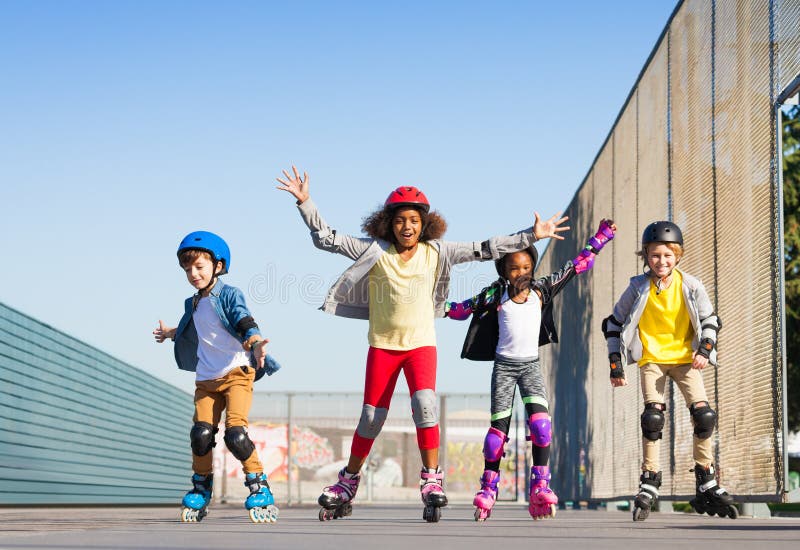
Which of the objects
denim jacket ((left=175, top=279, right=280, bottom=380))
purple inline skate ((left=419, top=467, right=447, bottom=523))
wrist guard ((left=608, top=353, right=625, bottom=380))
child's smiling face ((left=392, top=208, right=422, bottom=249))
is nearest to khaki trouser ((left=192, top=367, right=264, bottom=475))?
denim jacket ((left=175, top=279, right=280, bottom=380))

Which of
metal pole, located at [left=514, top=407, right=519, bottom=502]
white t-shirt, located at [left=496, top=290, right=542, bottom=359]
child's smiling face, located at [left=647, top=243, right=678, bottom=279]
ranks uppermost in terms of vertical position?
child's smiling face, located at [left=647, top=243, right=678, bottom=279]

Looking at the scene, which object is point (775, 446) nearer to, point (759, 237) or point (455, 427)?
point (759, 237)

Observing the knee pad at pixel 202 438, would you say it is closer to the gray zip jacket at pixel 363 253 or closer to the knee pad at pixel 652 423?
the gray zip jacket at pixel 363 253

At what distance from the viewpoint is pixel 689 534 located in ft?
14.7

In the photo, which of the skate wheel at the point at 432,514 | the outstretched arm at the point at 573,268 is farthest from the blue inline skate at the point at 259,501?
the outstretched arm at the point at 573,268

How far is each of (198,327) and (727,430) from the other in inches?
131

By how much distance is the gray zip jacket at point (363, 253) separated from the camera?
20.2 feet

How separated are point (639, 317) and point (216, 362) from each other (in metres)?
2.54

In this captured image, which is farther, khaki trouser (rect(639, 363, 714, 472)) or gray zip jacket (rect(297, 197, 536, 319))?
khaki trouser (rect(639, 363, 714, 472))

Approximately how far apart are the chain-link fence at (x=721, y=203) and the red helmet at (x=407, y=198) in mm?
1930

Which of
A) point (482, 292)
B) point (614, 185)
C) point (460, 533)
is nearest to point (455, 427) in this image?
point (614, 185)

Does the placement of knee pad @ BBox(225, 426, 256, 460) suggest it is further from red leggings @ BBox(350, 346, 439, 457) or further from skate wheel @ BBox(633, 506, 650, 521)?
skate wheel @ BBox(633, 506, 650, 521)

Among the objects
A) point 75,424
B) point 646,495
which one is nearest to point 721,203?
point 646,495

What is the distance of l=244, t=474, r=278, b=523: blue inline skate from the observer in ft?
18.5
